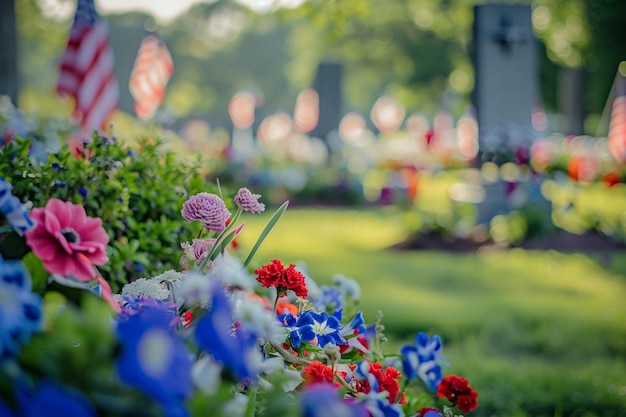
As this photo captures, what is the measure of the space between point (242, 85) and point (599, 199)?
1707 inches

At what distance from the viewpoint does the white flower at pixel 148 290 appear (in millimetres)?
1392

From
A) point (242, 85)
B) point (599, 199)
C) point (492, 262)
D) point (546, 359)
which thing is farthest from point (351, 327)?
point (242, 85)

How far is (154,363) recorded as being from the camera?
0.84 metres

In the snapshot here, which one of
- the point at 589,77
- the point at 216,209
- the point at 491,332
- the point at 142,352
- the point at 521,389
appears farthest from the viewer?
the point at 589,77

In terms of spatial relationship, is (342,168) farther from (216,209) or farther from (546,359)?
(216,209)

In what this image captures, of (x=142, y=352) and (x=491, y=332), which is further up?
(x=142, y=352)

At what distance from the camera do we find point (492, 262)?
7531mm

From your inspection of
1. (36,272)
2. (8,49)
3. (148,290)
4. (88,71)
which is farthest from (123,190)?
(8,49)

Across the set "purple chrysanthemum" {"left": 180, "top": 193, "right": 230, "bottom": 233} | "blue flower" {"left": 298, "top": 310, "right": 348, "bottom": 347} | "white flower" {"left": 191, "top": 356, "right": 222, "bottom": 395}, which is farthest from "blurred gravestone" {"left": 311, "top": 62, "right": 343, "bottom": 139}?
"white flower" {"left": 191, "top": 356, "right": 222, "bottom": 395}

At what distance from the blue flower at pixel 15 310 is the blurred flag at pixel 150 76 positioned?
10467 mm

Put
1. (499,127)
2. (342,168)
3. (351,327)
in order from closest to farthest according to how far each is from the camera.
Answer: (351,327) → (499,127) → (342,168)

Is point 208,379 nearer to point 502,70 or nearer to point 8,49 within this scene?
point 8,49

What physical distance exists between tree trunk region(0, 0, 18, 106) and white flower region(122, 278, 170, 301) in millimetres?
5517

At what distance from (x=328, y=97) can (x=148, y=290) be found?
16.6 metres
